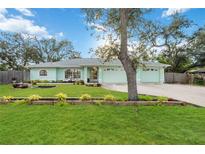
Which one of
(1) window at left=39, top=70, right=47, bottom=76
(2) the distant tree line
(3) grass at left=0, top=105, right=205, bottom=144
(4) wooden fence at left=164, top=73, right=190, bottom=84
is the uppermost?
(2) the distant tree line

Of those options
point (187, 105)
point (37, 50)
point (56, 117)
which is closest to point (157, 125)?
point (56, 117)

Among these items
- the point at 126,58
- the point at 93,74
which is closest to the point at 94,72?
the point at 93,74

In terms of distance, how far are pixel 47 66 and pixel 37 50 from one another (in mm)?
12989

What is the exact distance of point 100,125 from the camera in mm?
5363

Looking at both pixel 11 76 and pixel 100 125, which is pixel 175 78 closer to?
pixel 11 76

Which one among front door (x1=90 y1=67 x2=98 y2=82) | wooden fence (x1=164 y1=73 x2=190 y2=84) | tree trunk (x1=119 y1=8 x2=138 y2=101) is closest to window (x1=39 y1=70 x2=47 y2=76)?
front door (x1=90 y1=67 x2=98 y2=82)

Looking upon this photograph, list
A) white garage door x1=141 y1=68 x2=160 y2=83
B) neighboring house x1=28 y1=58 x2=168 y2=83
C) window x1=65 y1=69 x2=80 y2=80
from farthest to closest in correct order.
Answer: window x1=65 y1=69 x2=80 y2=80, white garage door x1=141 y1=68 x2=160 y2=83, neighboring house x1=28 y1=58 x2=168 y2=83

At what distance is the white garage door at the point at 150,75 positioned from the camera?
80.4ft

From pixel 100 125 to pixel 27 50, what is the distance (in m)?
33.3

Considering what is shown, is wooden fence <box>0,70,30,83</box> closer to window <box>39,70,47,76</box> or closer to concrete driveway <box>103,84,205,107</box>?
window <box>39,70,47,76</box>

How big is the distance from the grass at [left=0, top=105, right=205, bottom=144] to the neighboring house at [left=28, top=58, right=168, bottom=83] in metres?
16.2

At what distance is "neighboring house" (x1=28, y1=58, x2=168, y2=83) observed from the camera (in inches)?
936
